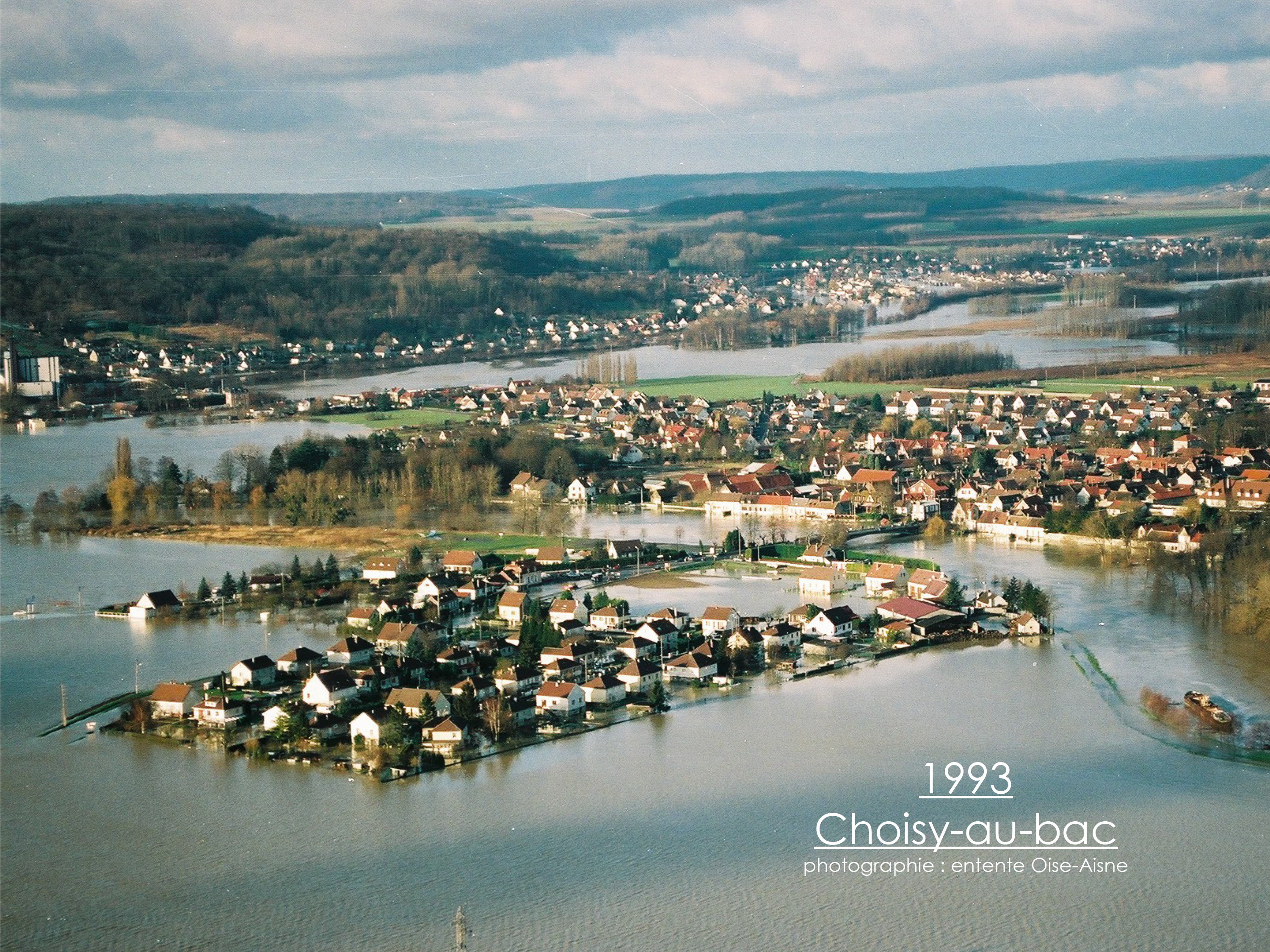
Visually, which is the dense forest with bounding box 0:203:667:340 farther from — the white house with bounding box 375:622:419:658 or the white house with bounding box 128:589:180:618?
the white house with bounding box 375:622:419:658

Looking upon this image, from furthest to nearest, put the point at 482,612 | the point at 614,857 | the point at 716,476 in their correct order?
the point at 716,476 < the point at 482,612 < the point at 614,857

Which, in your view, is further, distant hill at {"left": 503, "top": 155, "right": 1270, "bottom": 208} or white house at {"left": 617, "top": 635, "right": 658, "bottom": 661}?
distant hill at {"left": 503, "top": 155, "right": 1270, "bottom": 208}

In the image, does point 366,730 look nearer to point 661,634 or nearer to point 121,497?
point 661,634

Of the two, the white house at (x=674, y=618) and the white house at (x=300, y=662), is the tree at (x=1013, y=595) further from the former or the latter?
the white house at (x=300, y=662)

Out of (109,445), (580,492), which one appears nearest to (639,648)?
(580,492)

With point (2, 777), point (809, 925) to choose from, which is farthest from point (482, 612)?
point (809, 925)

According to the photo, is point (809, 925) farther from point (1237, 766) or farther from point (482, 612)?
point (482, 612)

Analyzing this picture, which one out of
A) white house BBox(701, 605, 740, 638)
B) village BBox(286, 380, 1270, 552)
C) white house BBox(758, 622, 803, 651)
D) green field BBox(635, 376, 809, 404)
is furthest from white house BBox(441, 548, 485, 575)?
green field BBox(635, 376, 809, 404)
